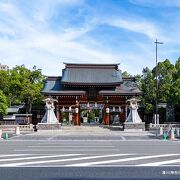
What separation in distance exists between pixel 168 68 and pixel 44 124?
789 inches

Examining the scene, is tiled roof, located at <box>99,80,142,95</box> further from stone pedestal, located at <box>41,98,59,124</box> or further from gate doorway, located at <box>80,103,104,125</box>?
gate doorway, located at <box>80,103,104,125</box>

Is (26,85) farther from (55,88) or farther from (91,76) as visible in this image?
(91,76)

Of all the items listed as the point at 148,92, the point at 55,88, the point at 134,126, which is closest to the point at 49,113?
the point at 55,88

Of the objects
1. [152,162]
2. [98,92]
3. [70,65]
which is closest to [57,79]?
[70,65]

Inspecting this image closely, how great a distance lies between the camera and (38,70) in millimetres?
55375

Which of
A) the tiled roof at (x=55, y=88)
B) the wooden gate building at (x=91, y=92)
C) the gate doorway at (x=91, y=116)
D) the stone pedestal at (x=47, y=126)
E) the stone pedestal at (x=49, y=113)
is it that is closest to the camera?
the stone pedestal at (x=47, y=126)

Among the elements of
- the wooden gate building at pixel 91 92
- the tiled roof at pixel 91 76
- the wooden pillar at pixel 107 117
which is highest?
the tiled roof at pixel 91 76

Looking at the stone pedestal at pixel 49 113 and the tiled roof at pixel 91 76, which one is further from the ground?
the tiled roof at pixel 91 76

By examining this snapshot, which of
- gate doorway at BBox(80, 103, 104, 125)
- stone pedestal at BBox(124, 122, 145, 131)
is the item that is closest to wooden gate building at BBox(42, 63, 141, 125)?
stone pedestal at BBox(124, 122, 145, 131)

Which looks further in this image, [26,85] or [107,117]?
[26,85]

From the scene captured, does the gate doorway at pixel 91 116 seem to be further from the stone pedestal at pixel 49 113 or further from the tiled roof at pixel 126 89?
the stone pedestal at pixel 49 113

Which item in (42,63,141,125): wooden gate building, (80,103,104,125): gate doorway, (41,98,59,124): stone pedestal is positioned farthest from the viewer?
(80,103,104,125): gate doorway

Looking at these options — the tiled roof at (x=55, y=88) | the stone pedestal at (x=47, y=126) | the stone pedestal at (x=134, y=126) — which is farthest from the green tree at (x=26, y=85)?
the stone pedestal at (x=134, y=126)

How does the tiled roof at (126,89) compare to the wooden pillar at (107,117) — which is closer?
the tiled roof at (126,89)
